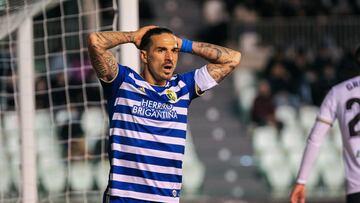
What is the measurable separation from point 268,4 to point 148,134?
1379 centimetres

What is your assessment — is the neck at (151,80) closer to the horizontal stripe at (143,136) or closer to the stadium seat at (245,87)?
the horizontal stripe at (143,136)

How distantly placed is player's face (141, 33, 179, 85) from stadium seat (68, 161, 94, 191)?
666 centimetres

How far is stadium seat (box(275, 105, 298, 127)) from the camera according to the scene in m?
17.8

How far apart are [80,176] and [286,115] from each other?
4.83 m

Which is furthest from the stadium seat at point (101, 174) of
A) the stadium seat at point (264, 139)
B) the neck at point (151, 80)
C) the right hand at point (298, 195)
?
the neck at point (151, 80)

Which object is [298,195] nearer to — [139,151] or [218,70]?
[218,70]

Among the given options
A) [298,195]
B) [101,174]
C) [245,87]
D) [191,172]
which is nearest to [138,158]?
[298,195]

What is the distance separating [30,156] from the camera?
10.2 metres

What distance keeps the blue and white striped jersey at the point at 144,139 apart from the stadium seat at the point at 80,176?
6.63 meters

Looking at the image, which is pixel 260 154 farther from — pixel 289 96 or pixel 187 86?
pixel 187 86

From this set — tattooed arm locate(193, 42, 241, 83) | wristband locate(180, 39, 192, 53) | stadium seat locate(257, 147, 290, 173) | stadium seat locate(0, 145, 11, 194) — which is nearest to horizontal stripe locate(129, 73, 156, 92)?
wristband locate(180, 39, 192, 53)

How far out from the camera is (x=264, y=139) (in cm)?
1753

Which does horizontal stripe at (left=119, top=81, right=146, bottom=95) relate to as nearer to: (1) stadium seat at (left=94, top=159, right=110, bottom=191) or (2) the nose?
(2) the nose

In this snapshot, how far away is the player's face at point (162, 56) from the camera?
6.98 m
